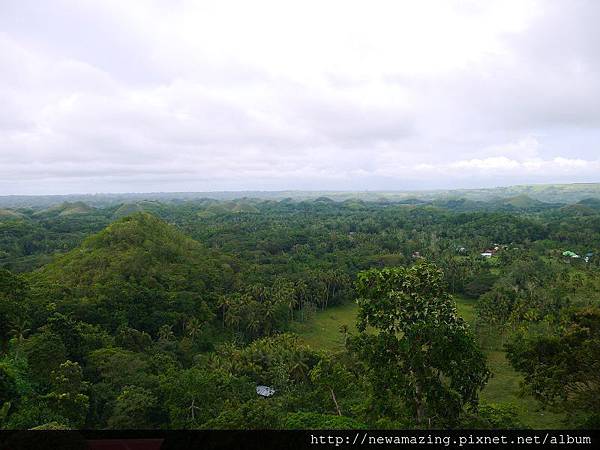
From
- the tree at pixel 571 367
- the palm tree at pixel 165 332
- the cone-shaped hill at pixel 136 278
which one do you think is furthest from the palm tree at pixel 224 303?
the tree at pixel 571 367

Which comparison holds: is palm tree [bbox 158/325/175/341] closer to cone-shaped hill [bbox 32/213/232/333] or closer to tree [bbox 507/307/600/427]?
cone-shaped hill [bbox 32/213/232/333]

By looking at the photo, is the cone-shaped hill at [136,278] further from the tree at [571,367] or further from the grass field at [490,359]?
the tree at [571,367]

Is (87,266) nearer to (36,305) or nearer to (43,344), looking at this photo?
(36,305)

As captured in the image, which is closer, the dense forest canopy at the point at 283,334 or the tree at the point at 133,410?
the dense forest canopy at the point at 283,334

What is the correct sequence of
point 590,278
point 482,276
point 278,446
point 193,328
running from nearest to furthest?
point 278,446, point 193,328, point 590,278, point 482,276

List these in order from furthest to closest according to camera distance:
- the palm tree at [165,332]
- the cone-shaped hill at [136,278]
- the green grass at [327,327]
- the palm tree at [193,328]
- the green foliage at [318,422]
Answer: the green grass at [327,327], the palm tree at [193,328], the cone-shaped hill at [136,278], the palm tree at [165,332], the green foliage at [318,422]

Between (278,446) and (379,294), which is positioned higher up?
(379,294)

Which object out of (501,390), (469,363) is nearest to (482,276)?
(501,390)

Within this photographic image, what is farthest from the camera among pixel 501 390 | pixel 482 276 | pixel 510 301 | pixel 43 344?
pixel 482 276
